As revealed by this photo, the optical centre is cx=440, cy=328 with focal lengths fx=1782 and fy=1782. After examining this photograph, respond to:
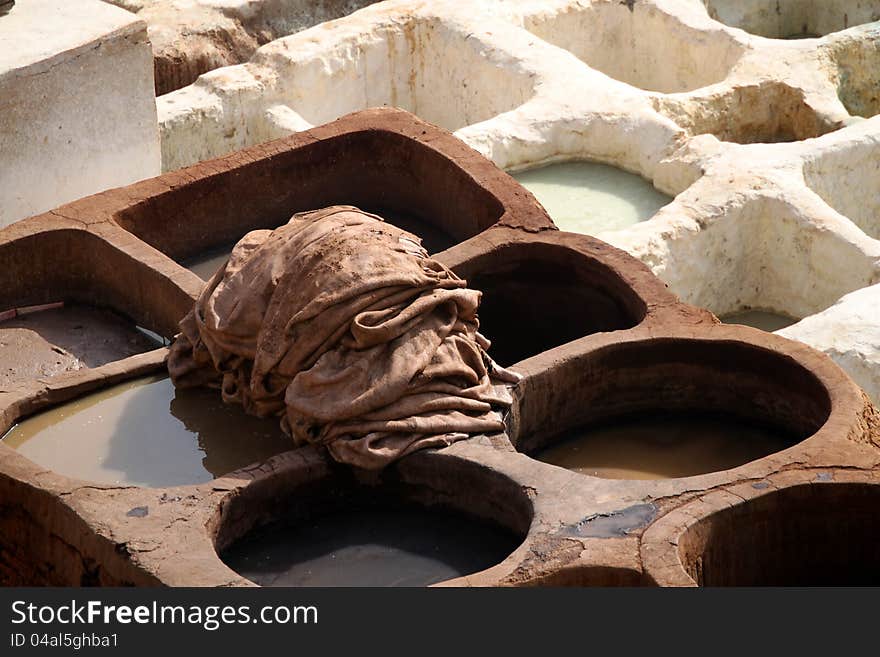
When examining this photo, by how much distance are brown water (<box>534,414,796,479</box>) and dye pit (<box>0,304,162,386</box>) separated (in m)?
2.43

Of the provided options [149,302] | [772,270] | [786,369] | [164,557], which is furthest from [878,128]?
[164,557]

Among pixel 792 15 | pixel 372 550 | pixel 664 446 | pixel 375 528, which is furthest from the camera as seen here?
pixel 792 15

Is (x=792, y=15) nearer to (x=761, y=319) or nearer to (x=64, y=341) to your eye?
(x=761, y=319)

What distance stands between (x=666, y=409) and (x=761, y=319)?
341cm

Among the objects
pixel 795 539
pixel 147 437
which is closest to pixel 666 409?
pixel 795 539

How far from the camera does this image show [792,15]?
1581 centimetres

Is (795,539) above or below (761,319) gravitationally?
above

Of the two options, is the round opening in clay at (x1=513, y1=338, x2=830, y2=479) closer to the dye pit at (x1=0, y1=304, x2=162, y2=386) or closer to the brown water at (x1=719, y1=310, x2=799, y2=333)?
the dye pit at (x1=0, y1=304, x2=162, y2=386)

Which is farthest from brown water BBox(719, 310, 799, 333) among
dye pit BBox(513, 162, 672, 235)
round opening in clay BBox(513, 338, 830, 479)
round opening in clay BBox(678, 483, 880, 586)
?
round opening in clay BBox(678, 483, 880, 586)

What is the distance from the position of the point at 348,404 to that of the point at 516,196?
92.6 inches

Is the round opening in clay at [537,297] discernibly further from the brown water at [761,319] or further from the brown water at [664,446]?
the brown water at [761,319]

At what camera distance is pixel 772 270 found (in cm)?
1141

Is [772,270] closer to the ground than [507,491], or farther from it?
closer to the ground

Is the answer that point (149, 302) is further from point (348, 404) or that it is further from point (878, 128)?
point (878, 128)
